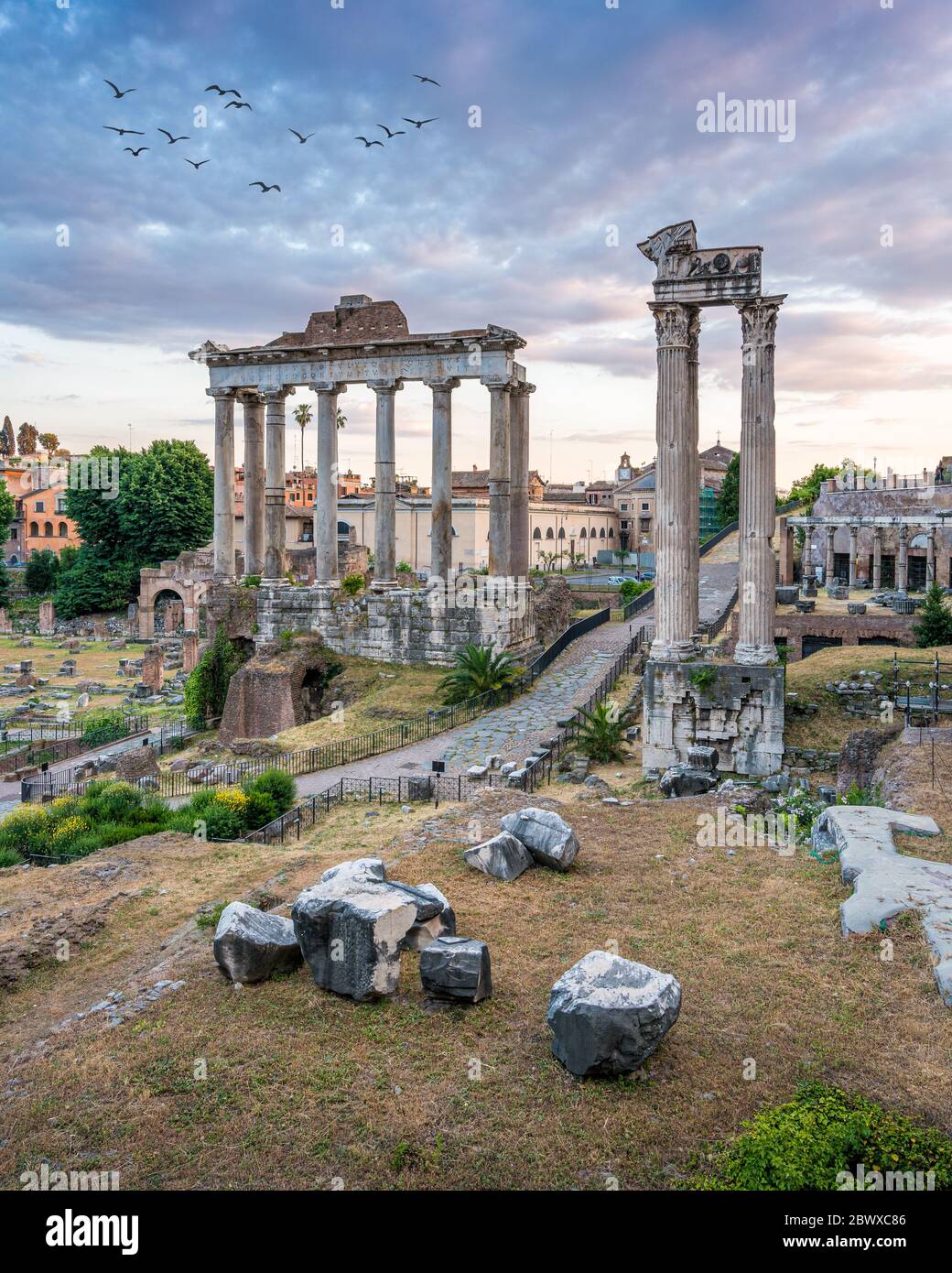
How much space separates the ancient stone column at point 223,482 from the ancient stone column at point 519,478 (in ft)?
29.7

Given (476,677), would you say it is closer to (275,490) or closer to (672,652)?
(672,652)

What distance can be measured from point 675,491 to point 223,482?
1771 cm

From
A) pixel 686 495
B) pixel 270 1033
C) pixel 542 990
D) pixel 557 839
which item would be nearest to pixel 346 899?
pixel 270 1033

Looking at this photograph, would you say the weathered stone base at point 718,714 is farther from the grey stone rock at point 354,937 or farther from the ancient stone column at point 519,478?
the ancient stone column at point 519,478

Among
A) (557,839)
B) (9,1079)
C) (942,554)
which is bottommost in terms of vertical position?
(9,1079)

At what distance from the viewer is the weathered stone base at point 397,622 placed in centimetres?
2850

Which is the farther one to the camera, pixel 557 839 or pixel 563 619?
pixel 563 619

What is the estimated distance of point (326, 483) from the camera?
30.0m

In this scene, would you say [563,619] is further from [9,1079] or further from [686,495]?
[9,1079]

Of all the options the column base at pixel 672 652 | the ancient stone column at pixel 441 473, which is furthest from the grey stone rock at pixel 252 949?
the ancient stone column at pixel 441 473

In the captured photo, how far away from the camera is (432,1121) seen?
6.75 m

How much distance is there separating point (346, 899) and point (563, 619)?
81.1 ft

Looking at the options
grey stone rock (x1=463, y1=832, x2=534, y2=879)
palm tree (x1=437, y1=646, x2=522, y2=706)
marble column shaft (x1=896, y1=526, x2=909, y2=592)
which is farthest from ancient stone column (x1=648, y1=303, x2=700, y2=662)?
marble column shaft (x1=896, y1=526, x2=909, y2=592)

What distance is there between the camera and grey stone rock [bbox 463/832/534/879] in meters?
11.7
